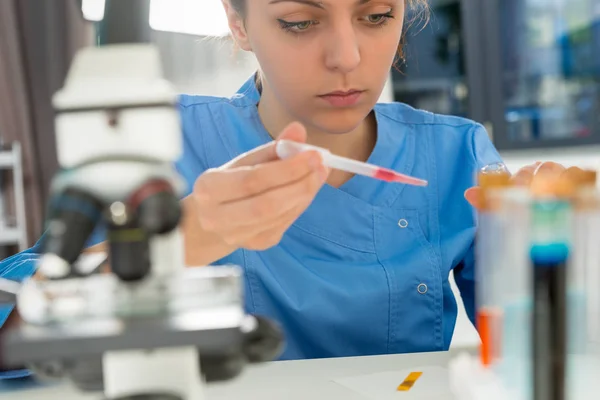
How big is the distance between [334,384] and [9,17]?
287 cm

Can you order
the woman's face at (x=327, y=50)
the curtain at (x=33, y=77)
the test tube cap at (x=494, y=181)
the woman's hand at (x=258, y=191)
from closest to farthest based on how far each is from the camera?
the test tube cap at (x=494, y=181) → the woman's hand at (x=258, y=191) → the woman's face at (x=327, y=50) → the curtain at (x=33, y=77)

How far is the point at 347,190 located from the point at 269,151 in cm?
40

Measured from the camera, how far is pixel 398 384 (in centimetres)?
74

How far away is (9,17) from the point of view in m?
3.01

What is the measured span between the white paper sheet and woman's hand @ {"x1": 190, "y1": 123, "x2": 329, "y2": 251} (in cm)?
20

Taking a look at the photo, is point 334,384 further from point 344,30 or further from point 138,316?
point 344,30

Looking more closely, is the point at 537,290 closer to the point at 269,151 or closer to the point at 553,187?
the point at 553,187

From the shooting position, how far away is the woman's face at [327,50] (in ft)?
3.03

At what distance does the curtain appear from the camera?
2990 mm

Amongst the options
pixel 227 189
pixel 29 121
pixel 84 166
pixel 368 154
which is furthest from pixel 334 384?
pixel 29 121

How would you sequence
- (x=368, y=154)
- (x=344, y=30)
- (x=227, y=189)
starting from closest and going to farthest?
(x=227, y=189), (x=344, y=30), (x=368, y=154)

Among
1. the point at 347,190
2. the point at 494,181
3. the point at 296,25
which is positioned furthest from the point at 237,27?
the point at 494,181

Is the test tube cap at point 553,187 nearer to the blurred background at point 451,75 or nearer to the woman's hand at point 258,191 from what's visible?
the woman's hand at point 258,191

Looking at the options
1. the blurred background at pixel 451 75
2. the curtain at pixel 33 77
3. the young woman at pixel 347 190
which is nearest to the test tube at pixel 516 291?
the young woman at pixel 347 190
